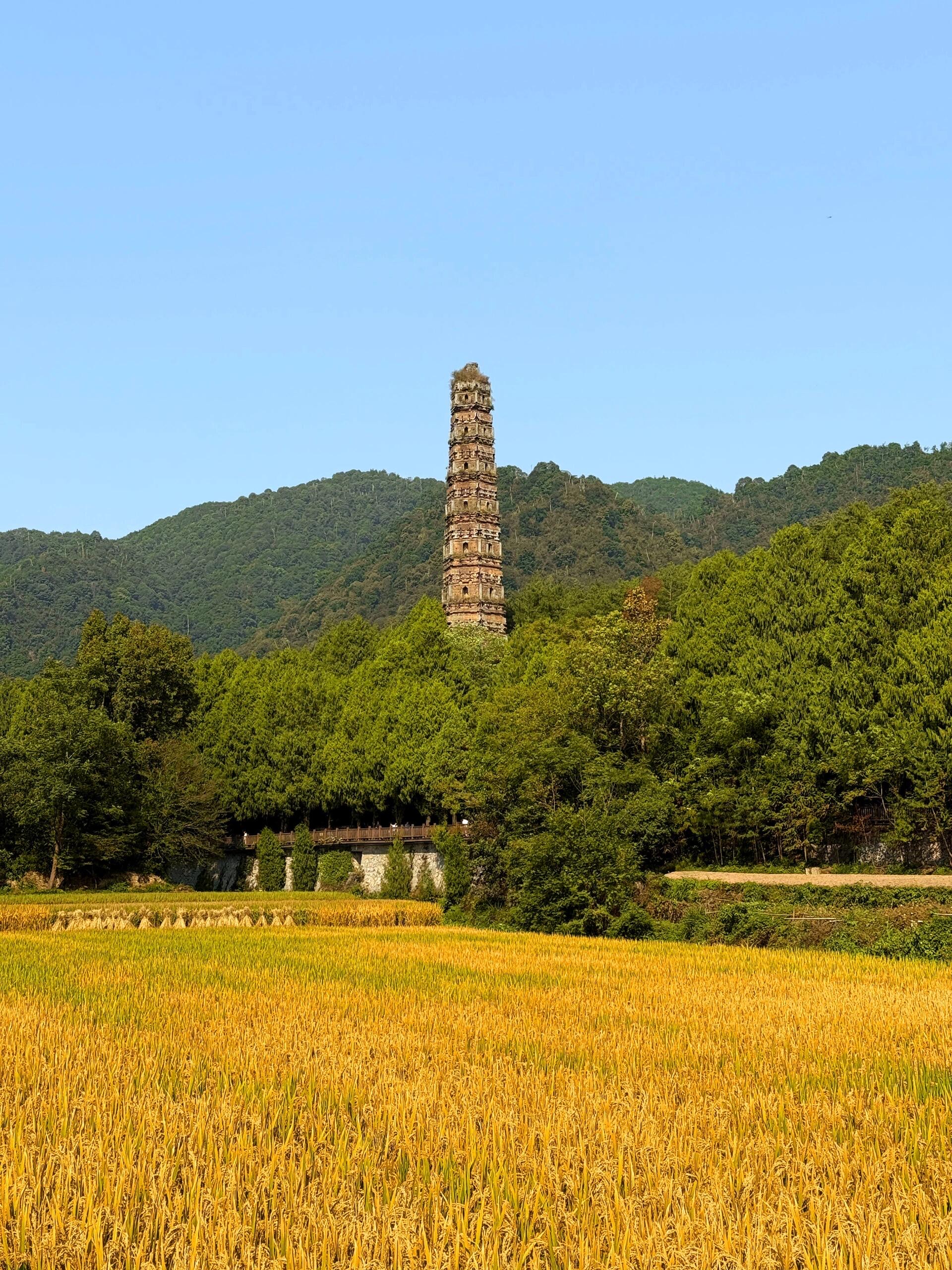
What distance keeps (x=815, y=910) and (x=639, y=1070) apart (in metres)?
22.6

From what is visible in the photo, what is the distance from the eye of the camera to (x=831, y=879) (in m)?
37.0

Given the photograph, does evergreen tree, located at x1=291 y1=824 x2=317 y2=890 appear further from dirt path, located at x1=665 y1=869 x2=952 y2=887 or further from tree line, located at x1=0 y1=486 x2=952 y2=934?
dirt path, located at x1=665 y1=869 x2=952 y2=887

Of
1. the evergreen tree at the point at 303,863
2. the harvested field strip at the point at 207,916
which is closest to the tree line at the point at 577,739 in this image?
the evergreen tree at the point at 303,863

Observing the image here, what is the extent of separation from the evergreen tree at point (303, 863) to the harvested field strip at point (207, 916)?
60.4 feet

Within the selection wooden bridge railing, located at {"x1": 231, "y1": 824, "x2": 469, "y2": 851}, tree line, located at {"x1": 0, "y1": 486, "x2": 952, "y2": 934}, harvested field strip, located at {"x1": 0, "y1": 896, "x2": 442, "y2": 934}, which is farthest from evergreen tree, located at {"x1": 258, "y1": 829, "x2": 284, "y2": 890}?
harvested field strip, located at {"x1": 0, "y1": 896, "x2": 442, "y2": 934}

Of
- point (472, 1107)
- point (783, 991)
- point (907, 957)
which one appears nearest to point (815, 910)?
point (907, 957)

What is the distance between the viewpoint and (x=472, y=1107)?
936 centimetres

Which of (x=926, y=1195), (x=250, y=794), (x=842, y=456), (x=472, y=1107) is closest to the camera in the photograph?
(x=926, y=1195)

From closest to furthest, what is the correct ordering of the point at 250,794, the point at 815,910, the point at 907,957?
1. the point at 907,957
2. the point at 815,910
3. the point at 250,794

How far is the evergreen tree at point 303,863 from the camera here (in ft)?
213

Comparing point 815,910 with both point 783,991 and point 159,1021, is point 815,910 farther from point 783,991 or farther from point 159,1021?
point 159,1021

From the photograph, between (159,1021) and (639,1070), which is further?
(159,1021)

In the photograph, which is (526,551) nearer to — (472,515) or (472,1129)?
(472,515)

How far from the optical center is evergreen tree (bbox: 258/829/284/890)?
2643 inches
